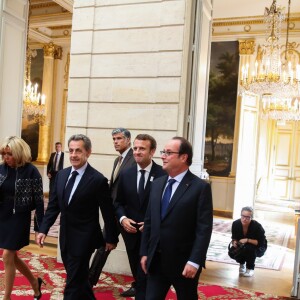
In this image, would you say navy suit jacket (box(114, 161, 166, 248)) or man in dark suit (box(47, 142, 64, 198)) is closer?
navy suit jacket (box(114, 161, 166, 248))

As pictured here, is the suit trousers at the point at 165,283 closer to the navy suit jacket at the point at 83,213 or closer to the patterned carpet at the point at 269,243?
the navy suit jacket at the point at 83,213

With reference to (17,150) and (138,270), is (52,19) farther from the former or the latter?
(138,270)

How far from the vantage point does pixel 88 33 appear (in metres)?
6.16

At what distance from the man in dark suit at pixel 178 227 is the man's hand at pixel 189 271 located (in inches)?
1.0

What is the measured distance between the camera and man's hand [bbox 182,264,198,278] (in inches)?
113

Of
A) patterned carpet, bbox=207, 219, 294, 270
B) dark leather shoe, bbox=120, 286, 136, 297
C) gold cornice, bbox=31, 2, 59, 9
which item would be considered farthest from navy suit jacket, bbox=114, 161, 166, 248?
gold cornice, bbox=31, 2, 59, 9

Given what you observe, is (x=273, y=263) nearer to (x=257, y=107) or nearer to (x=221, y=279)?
(x=221, y=279)

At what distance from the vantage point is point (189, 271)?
2.88 meters

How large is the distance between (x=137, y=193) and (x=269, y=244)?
19.5ft

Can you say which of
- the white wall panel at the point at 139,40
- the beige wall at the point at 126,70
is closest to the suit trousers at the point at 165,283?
the beige wall at the point at 126,70

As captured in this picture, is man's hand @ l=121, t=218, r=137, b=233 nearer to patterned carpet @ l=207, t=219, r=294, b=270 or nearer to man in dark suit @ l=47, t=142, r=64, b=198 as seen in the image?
patterned carpet @ l=207, t=219, r=294, b=270

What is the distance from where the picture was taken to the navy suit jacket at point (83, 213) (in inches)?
144

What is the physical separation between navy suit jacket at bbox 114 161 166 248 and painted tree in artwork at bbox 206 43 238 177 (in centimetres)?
896

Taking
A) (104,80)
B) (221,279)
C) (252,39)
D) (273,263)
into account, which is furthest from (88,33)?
(252,39)
